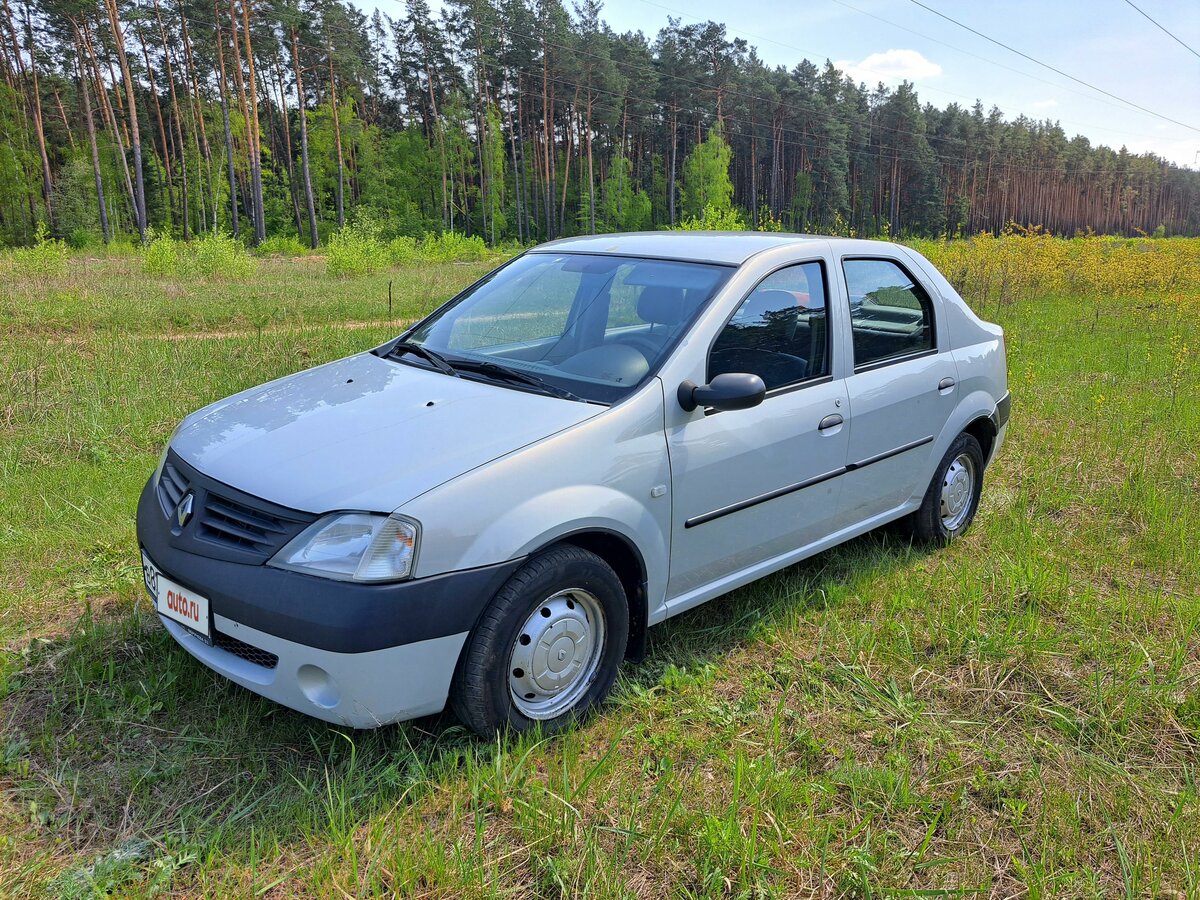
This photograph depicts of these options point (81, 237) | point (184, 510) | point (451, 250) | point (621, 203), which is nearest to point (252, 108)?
point (451, 250)

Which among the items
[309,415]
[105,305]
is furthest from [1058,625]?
[105,305]

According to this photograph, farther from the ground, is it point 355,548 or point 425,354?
point 425,354

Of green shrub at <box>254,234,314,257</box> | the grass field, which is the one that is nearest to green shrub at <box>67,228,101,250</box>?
green shrub at <box>254,234,314,257</box>

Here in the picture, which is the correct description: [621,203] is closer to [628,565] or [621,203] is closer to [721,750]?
[628,565]

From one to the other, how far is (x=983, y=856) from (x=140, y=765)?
265cm

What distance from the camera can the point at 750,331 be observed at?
3.50 meters

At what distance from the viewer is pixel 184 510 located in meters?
2.80

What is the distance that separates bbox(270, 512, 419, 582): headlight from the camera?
2428 millimetres

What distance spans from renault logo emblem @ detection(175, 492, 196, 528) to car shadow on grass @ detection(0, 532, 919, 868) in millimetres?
729

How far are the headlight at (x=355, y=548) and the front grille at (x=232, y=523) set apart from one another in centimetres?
4

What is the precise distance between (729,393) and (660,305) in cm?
65

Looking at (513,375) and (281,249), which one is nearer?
(513,375)

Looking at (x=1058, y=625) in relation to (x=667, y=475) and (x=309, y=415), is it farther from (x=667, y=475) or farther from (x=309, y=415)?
(x=309, y=415)

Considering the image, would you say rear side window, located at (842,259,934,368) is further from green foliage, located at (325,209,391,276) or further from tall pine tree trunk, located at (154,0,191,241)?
tall pine tree trunk, located at (154,0,191,241)
